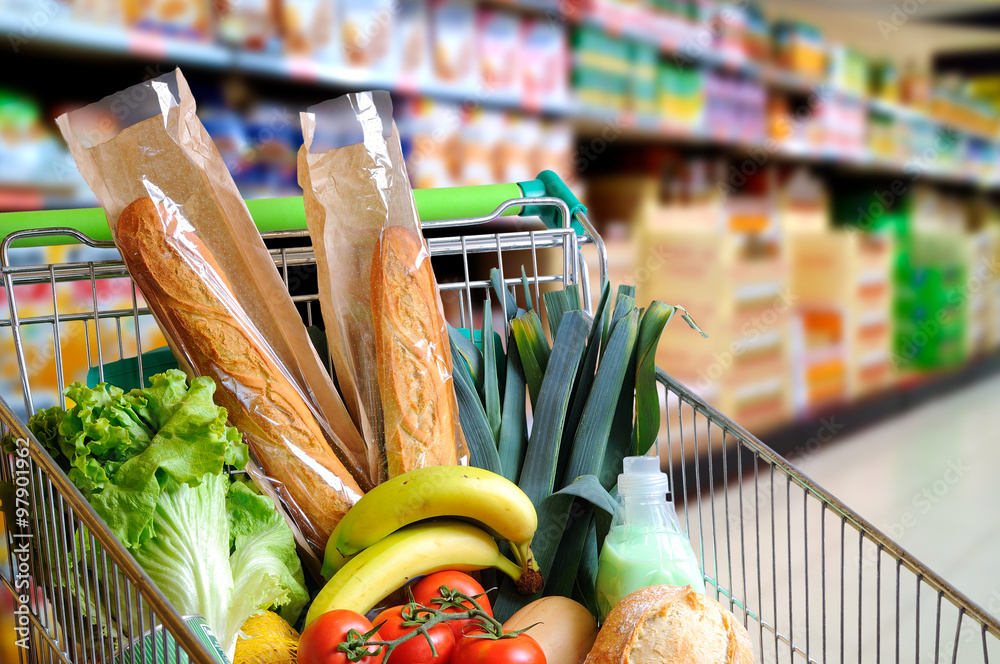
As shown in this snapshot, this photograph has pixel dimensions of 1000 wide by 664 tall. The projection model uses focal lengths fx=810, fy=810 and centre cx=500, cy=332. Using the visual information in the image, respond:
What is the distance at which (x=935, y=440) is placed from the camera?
15.6ft

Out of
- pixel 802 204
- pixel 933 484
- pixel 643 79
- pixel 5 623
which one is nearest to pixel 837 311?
pixel 802 204

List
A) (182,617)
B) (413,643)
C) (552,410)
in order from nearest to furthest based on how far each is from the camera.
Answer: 1. (182,617)
2. (413,643)
3. (552,410)

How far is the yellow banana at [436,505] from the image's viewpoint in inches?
37.4

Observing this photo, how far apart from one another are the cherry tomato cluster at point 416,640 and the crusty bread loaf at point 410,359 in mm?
267

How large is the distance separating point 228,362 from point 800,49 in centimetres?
398

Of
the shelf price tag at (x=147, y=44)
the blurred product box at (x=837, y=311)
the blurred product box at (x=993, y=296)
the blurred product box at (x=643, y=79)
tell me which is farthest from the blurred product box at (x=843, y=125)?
the shelf price tag at (x=147, y=44)

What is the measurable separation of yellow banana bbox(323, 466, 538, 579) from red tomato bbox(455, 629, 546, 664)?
7.3 inches

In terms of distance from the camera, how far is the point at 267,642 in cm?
89

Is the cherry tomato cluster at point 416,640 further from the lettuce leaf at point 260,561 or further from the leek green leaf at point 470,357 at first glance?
the leek green leaf at point 470,357

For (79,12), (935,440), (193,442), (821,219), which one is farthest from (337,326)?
(935,440)

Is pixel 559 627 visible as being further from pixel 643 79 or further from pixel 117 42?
pixel 643 79

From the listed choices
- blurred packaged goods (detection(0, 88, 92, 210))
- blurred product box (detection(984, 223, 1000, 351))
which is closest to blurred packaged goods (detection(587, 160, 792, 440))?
blurred packaged goods (detection(0, 88, 92, 210))

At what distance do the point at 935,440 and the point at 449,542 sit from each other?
15.1ft

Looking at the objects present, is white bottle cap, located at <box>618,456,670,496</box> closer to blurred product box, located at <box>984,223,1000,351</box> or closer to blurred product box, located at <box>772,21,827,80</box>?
blurred product box, located at <box>772,21,827,80</box>
